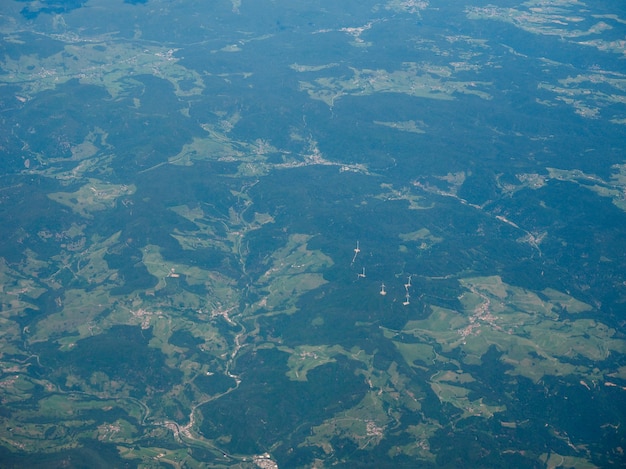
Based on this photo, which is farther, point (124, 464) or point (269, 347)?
point (269, 347)

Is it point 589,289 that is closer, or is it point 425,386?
point 425,386

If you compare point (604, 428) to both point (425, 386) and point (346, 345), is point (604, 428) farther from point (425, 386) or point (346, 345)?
point (346, 345)

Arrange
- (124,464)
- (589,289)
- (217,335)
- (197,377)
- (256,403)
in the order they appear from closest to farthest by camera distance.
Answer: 1. (124,464)
2. (256,403)
3. (197,377)
4. (217,335)
5. (589,289)

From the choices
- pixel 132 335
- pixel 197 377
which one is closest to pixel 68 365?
pixel 132 335

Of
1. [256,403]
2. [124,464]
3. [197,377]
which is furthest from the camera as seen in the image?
[197,377]

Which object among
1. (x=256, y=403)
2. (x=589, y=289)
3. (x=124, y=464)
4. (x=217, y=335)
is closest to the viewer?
(x=124, y=464)

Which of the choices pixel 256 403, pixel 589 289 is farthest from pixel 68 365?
pixel 589 289

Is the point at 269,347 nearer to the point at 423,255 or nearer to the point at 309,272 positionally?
the point at 309,272

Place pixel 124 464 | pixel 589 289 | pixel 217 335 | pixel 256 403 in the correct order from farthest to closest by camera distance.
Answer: pixel 589 289 < pixel 217 335 < pixel 256 403 < pixel 124 464
